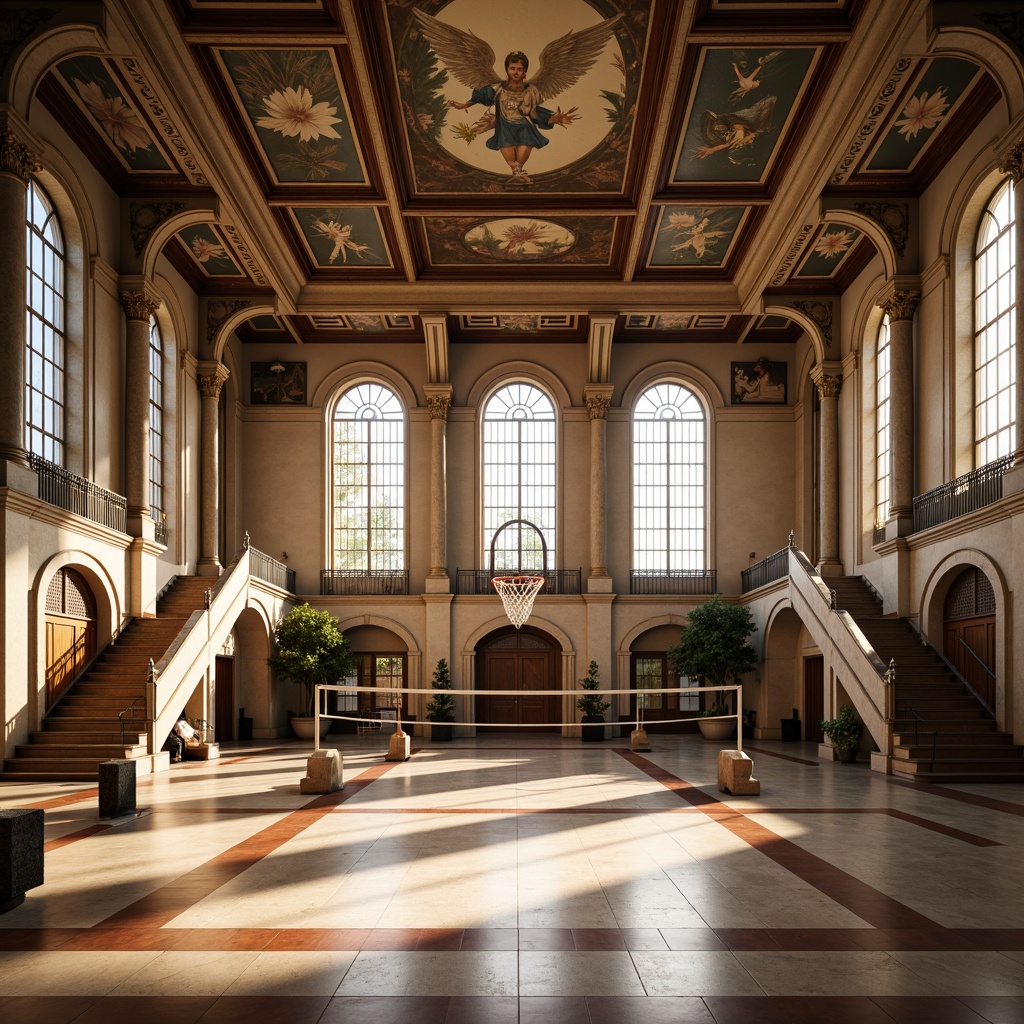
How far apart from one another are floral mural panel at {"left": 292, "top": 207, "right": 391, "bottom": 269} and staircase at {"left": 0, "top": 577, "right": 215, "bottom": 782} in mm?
9224

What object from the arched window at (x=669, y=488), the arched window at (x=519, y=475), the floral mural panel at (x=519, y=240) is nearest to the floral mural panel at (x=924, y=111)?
the floral mural panel at (x=519, y=240)

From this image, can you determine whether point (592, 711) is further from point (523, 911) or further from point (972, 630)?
point (523, 911)

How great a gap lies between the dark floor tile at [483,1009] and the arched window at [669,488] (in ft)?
82.8

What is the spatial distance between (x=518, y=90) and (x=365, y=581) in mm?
15327

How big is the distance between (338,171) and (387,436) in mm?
10653

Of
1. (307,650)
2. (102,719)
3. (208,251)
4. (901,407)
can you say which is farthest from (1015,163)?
(307,650)

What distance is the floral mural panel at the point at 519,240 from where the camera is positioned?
2412cm

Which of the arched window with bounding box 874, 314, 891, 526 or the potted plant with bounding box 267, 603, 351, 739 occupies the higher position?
the arched window with bounding box 874, 314, 891, 526

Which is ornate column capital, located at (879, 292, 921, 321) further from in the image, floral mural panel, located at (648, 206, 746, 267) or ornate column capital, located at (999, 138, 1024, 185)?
ornate column capital, located at (999, 138, 1024, 185)

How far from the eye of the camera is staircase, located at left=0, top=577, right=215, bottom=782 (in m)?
16.0

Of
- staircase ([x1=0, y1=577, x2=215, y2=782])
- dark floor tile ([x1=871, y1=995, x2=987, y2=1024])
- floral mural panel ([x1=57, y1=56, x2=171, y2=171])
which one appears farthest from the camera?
floral mural panel ([x1=57, y1=56, x2=171, y2=171])

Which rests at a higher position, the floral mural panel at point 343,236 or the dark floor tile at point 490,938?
the floral mural panel at point 343,236

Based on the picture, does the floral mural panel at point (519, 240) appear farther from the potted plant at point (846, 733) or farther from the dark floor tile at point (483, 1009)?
the dark floor tile at point (483, 1009)

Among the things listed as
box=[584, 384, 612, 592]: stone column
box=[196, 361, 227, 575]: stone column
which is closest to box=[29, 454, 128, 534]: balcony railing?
box=[196, 361, 227, 575]: stone column
